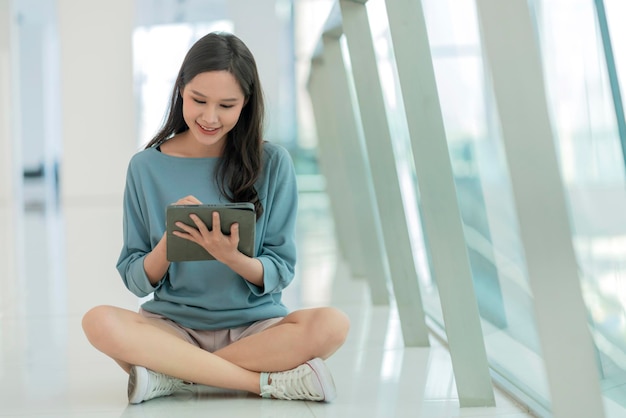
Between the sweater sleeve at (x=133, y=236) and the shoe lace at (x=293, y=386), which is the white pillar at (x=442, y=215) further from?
the sweater sleeve at (x=133, y=236)

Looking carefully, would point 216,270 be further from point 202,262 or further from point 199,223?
point 199,223

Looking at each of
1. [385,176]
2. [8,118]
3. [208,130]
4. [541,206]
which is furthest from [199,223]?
[8,118]

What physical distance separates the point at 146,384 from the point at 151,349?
104mm

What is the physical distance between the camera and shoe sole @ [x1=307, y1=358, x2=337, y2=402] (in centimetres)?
264

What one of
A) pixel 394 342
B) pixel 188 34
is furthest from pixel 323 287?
pixel 188 34

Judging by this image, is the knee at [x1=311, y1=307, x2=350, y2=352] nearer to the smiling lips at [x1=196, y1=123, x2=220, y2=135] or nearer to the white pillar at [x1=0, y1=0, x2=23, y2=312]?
the smiling lips at [x1=196, y1=123, x2=220, y2=135]

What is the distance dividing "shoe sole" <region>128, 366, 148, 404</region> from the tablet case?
377mm

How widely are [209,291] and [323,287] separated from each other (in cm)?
274

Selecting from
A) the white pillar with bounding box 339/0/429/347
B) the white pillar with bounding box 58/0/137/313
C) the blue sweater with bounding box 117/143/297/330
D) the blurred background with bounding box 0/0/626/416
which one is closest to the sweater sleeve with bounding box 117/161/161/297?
the blue sweater with bounding box 117/143/297/330

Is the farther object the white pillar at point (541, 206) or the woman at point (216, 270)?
the woman at point (216, 270)

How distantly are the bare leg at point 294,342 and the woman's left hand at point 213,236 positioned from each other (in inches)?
13.6

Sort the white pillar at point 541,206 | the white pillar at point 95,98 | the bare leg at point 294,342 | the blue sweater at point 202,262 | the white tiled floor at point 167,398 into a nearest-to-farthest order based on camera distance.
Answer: the white pillar at point 541,206 → the white tiled floor at point 167,398 → the bare leg at point 294,342 → the blue sweater at point 202,262 → the white pillar at point 95,98

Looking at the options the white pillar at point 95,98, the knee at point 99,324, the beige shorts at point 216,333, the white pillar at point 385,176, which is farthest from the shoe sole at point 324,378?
the white pillar at point 95,98

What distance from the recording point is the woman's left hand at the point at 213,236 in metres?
2.45
